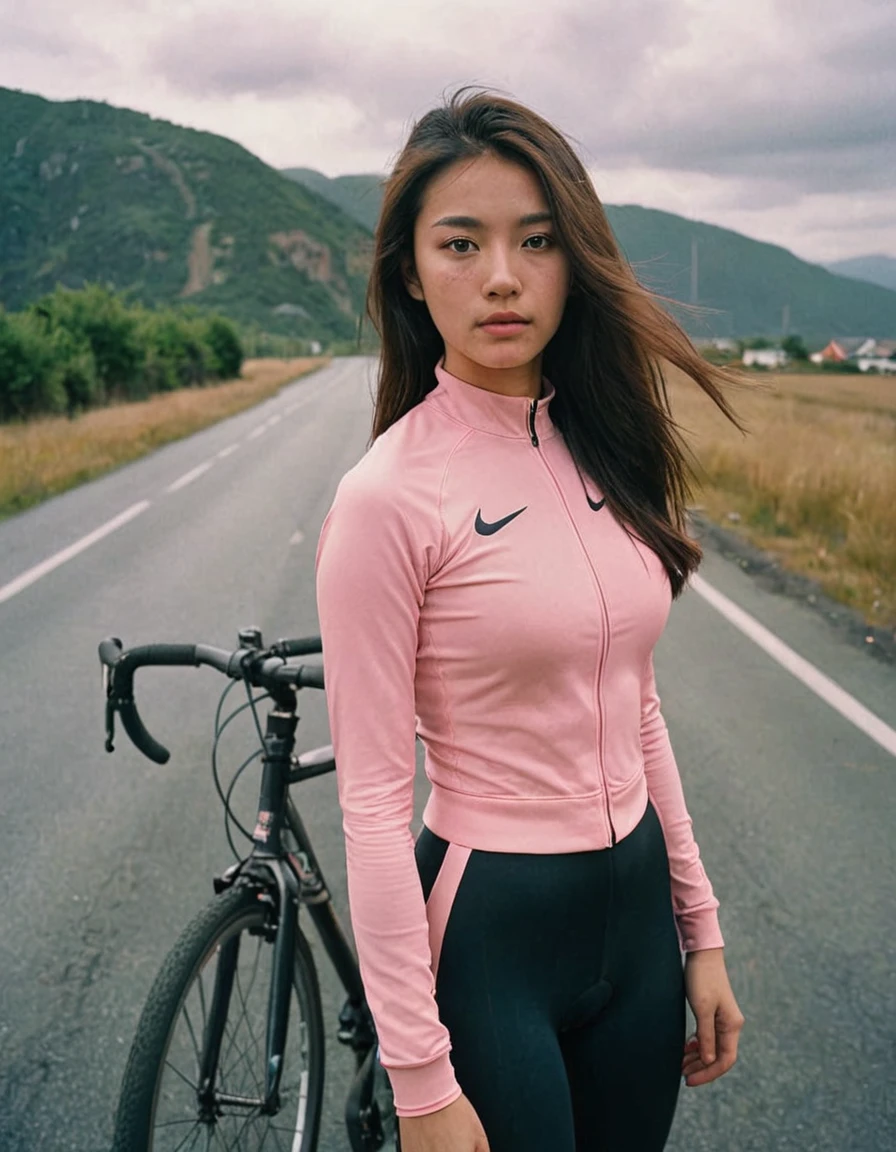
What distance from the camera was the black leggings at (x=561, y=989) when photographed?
1389 mm

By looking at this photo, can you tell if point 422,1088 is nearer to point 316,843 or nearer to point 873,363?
point 316,843

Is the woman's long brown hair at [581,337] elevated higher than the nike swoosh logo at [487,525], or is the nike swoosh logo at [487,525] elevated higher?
the woman's long brown hair at [581,337]

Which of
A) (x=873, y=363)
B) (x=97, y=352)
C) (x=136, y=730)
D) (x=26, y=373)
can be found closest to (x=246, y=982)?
(x=136, y=730)

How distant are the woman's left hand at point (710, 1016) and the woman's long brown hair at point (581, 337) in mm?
566

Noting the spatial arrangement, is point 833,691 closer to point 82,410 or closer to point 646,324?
point 646,324

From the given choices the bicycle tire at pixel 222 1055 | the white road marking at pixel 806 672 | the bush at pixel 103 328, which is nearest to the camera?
the bicycle tire at pixel 222 1055

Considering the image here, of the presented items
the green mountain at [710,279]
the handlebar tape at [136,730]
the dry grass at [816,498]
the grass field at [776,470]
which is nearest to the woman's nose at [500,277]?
the green mountain at [710,279]

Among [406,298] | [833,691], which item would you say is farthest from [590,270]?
[833,691]

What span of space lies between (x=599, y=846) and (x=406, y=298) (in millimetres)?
833

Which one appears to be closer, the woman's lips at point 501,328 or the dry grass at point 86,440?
the woman's lips at point 501,328

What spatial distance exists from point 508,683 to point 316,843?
111 inches

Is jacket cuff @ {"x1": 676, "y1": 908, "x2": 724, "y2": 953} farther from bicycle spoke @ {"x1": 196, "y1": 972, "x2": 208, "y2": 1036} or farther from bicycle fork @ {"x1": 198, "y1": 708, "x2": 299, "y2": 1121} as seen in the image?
bicycle spoke @ {"x1": 196, "y1": 972, "x2": 208, "y2": 1036}

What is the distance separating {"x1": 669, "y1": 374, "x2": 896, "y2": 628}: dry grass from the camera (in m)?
8.18

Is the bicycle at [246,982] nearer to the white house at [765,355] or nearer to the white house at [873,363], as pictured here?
the white house at [873,363]
